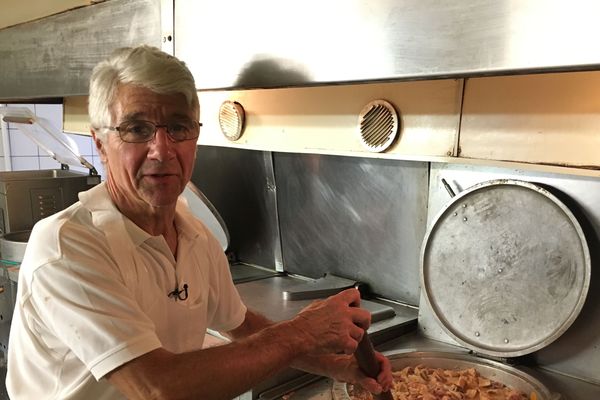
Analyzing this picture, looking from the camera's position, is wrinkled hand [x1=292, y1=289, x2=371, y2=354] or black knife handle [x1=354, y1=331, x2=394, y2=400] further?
black knife handle [x1=354, y1=331, x2=394, y2=400]

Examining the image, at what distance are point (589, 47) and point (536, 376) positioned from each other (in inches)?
35.4

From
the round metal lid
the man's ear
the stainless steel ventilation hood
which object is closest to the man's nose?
the man's ear

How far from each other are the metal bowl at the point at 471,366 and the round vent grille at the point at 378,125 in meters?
0.57

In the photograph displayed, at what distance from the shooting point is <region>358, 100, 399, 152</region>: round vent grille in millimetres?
1102

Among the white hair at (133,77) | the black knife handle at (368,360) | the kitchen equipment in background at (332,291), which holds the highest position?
the white hair at (133,77)

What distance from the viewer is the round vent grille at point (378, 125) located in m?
1.10

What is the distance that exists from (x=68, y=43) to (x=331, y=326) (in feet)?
4.66

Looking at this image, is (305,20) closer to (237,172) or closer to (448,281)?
(448,281)

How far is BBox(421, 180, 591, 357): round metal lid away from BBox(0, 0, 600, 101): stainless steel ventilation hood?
586mm

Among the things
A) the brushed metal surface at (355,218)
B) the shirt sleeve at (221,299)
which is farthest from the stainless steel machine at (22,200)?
the shirt sleeve at (221,299)

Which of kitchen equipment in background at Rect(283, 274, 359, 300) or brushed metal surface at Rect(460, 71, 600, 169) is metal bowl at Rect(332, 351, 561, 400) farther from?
brushed metal surface at Rect(460, 71, 600, 169)

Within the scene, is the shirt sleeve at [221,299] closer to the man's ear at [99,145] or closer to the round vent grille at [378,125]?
the man's ear at [99,145]

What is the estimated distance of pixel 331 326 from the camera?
897 mm

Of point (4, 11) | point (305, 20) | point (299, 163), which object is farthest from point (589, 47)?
point (4, 11)
